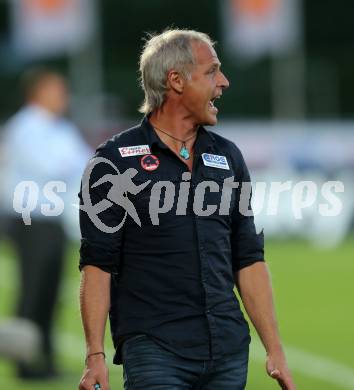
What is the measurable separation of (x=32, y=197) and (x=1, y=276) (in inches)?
334

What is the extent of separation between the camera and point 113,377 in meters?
9.60

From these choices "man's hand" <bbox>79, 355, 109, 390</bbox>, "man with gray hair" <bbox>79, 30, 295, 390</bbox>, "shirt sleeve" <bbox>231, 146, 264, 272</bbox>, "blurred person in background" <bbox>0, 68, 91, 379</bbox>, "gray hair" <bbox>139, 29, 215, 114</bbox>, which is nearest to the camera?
"man's hand" <bbox>79, 355, 109, 390</bbox>

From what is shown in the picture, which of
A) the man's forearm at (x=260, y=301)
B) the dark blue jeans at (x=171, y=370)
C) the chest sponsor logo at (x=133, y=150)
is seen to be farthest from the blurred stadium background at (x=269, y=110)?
the chest sponsor logo at (x=133, y=150)

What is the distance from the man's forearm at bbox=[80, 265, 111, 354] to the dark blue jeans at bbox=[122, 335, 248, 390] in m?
0.15

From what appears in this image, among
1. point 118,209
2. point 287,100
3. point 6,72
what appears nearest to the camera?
point 118,209

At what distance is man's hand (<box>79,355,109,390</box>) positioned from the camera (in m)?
4.79

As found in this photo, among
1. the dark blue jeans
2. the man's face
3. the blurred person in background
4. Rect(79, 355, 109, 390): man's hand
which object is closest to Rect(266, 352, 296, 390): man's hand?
the dark blue jeans

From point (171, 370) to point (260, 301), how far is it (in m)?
0.51

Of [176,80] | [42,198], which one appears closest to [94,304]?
[176,80]

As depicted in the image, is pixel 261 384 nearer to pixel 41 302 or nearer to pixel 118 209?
pixel 41 302

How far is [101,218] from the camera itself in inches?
195

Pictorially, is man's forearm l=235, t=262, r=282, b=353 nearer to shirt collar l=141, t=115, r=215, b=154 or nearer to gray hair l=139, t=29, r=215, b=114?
shirt collar l=141, t=115, r=215, b=154

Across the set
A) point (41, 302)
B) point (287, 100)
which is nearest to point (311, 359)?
point (41, 302)

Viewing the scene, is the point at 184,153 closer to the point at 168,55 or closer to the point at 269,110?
the point at 168,55
